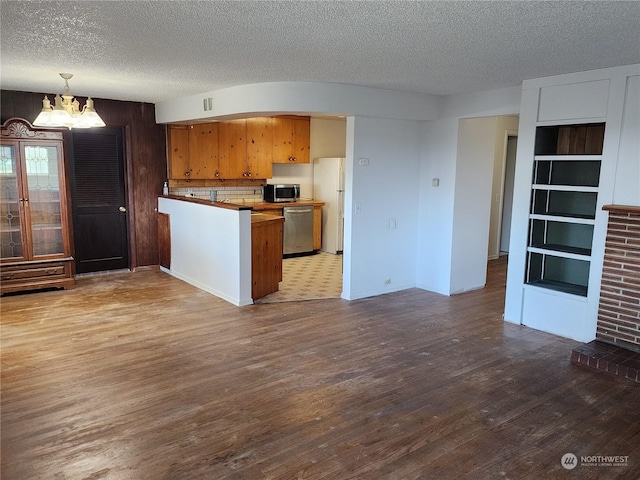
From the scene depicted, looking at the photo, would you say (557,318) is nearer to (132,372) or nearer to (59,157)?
(132,372)

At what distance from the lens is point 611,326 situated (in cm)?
409

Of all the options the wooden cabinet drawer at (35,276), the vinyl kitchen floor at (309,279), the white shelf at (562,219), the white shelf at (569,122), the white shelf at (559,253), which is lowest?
the vinyl kitchen floor at (309,279)

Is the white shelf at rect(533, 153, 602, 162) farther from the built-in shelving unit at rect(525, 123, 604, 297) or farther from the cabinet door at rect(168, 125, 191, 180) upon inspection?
the cabinet door at rect(168, 125, 191, 180)

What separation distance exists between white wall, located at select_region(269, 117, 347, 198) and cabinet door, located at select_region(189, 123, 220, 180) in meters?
1.31

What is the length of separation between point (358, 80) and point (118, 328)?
134 inches

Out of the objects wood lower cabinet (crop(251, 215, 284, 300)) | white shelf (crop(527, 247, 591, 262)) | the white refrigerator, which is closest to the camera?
white shelf (crop(527, 247, 591, 262))

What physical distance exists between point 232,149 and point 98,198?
209cm

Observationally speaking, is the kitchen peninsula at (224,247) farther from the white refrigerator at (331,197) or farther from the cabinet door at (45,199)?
the white refrigerator at (331,197)

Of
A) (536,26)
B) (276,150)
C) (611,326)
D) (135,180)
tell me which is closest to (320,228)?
(276,150)

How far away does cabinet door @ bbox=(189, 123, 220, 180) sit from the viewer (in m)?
6.99

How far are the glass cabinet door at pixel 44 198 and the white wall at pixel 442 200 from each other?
4516 mm

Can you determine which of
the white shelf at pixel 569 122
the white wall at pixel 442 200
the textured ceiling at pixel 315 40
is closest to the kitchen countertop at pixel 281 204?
the white wall at pixel 442 200

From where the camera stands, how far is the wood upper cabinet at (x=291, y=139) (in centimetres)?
787

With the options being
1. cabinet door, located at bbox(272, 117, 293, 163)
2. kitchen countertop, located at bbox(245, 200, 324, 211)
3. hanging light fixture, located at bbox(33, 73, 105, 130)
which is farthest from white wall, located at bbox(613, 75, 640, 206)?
cabinet door, located at bbox(272, 117, 293, 163)
